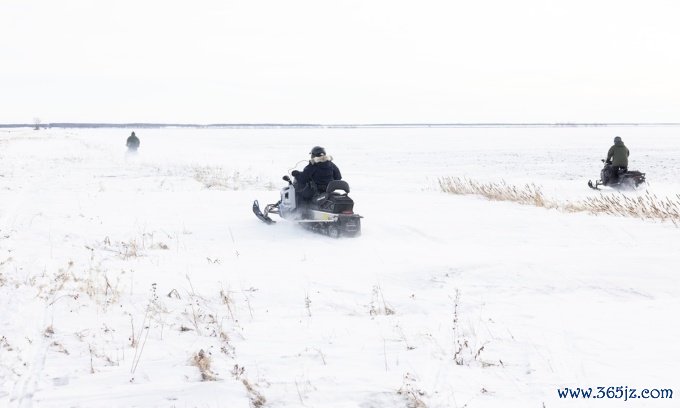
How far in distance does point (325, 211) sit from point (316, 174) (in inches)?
37.6

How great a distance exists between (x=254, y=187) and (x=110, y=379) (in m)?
16.6

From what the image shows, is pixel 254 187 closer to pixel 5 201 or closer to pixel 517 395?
pixel 5 201

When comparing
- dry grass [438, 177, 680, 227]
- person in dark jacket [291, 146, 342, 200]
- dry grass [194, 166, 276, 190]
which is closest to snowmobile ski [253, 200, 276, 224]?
person in dark jacket [291, 146, 342, 200]

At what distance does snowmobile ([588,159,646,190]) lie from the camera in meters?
19.8

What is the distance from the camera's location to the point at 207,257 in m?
8.66

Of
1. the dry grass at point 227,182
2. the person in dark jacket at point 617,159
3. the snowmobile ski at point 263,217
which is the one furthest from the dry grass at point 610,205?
the dry grass at point 227,182

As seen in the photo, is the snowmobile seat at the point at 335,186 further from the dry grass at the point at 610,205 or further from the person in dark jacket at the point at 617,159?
the person in dark jacket at the point at 617,159

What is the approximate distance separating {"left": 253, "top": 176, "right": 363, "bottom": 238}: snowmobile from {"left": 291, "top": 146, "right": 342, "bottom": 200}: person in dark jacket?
13cm

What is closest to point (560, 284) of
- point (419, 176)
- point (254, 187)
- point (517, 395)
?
point (517, 395)

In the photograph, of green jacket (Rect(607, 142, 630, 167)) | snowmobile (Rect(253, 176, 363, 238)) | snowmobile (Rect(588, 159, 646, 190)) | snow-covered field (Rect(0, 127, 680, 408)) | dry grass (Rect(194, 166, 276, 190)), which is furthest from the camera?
green jacket (Rect(607, 142, 630, 167))

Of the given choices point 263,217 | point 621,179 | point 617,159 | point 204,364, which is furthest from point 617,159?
point 204,364

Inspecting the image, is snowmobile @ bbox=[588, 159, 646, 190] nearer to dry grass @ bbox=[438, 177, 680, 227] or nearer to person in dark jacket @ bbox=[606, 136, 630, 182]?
person in dark jacket @ bbox=[606, 136, 630, 182]

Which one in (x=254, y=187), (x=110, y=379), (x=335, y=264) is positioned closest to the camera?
(x=110, y=379)

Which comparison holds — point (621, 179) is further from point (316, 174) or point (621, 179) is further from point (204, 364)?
point (204, 364)
